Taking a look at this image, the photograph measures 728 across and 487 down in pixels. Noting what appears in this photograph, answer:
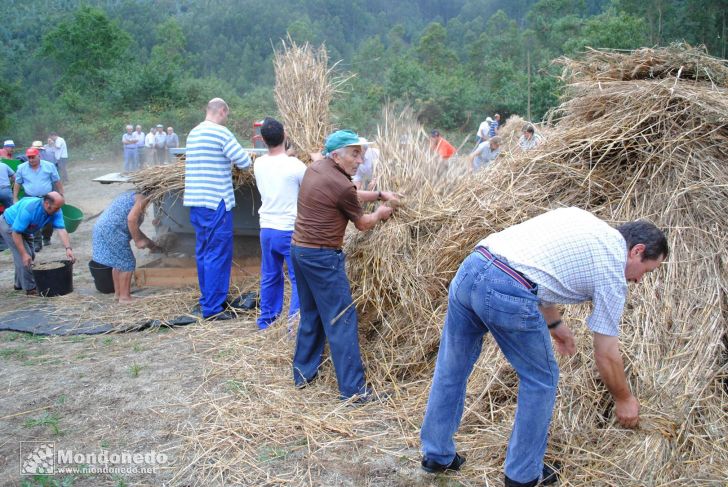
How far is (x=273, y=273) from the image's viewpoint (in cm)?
535

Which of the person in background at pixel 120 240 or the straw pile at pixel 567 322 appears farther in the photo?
the person in background at pixel 120 240

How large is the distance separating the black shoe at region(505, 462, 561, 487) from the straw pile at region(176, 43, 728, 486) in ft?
0.24

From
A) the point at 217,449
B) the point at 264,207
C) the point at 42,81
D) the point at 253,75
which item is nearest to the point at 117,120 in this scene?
the point at 42,81

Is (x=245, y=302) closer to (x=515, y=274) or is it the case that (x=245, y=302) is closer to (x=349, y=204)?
(x=349, y=204)

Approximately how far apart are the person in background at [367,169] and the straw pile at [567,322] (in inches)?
4.3

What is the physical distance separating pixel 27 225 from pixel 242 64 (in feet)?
161

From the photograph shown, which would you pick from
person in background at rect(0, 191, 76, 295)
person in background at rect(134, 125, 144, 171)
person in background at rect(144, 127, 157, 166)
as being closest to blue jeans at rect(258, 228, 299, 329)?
person in background at rect(0, 191, 76, 295)

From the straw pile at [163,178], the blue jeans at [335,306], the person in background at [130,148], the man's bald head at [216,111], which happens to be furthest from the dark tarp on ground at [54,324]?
the person in background at [130,148]

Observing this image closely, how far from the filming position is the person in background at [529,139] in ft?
15.9

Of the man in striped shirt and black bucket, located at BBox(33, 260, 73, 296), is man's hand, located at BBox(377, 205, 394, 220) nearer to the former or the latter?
the man in striped shirt

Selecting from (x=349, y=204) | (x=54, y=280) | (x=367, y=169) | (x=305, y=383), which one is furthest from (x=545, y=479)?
(x=54, y=280)

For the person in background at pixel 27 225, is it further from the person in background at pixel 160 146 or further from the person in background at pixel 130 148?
the person in background at pixel 160 146

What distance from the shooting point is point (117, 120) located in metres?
29.9

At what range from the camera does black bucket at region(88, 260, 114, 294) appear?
22.3ft
